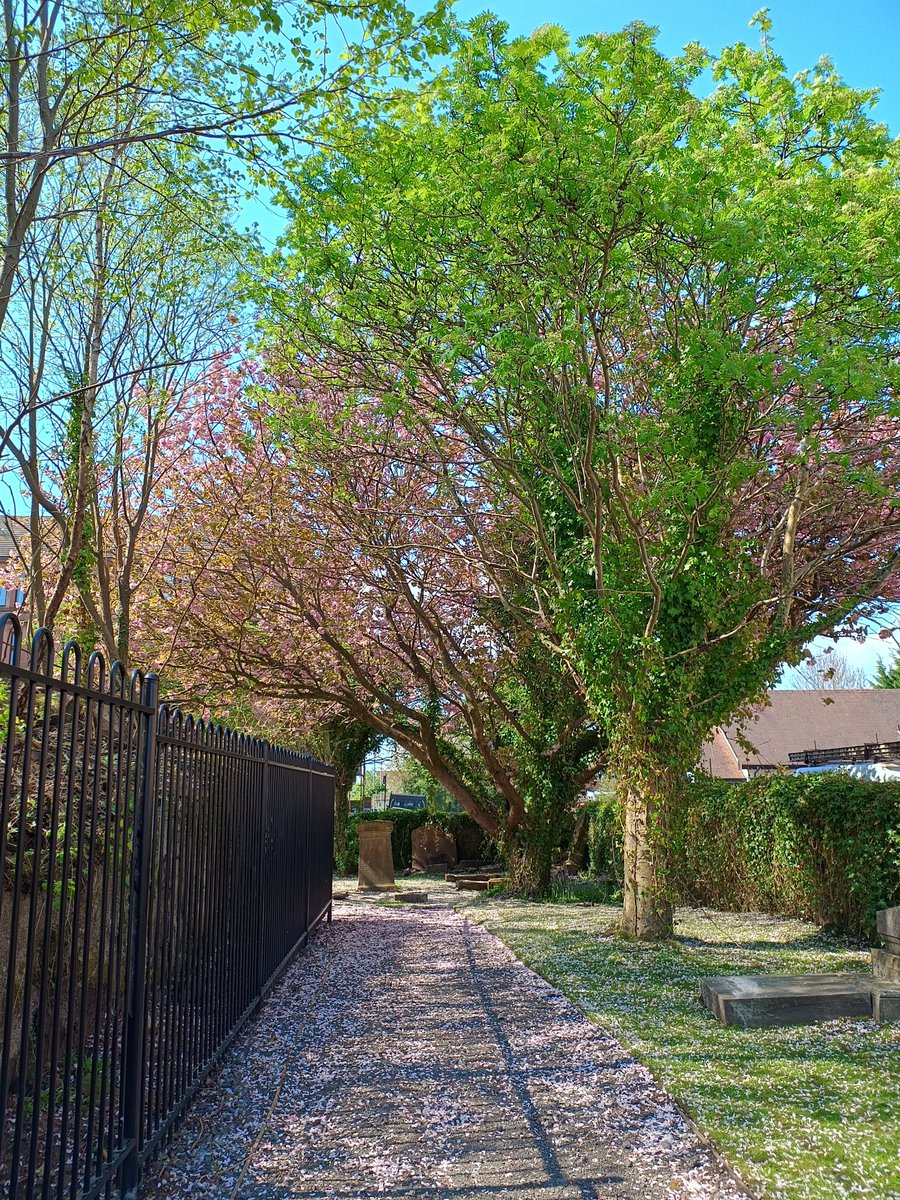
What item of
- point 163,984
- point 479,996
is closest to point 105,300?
point 163,984

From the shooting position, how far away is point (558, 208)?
287 inches

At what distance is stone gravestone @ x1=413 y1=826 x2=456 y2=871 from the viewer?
27.2 m

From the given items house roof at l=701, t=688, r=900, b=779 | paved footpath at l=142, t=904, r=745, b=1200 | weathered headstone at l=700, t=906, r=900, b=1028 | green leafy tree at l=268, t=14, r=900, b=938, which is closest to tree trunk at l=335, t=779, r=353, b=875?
house roof at l=701, t=688, r=900, b=779

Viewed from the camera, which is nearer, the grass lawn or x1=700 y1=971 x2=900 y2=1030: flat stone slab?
the grass lawn

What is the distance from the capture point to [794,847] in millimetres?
11859

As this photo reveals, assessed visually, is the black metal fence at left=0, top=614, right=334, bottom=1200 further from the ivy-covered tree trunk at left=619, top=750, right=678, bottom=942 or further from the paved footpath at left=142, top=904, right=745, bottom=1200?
the ivy-covered tree trunk at left=619, top=750, right=678, bottom=942

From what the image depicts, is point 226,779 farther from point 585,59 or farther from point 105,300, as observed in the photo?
point 585,59

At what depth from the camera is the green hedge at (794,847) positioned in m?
10.0

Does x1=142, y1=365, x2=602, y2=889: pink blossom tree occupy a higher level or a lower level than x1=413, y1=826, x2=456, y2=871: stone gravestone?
higher

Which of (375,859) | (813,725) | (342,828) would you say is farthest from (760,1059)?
(813,725)

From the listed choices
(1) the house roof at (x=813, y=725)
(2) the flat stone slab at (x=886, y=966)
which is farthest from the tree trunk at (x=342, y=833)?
(2) the flat stone slab at (x=886, y=966)

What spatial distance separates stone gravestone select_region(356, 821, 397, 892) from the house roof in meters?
16.2

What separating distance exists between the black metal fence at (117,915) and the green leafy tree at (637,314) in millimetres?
4435

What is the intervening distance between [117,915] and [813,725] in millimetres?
34369
